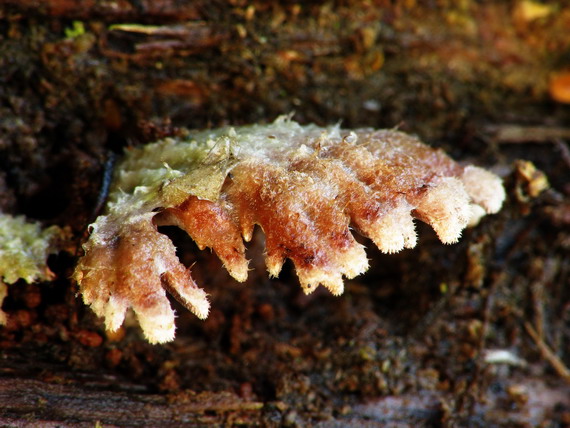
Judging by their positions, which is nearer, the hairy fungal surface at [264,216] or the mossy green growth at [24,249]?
the hairy fungal surface at [264,216]

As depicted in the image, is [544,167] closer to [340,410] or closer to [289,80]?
[289,80]

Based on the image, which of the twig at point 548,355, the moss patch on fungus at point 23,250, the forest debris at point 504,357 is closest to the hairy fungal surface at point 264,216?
the moss patch on fungus at point 23,250

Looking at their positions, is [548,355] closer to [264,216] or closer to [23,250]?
[264,216]

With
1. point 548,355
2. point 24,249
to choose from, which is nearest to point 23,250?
point 24,249

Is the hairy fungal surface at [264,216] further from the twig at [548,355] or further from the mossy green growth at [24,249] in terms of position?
the twig at [548,355]

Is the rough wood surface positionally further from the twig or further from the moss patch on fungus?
the moss patch on fungus

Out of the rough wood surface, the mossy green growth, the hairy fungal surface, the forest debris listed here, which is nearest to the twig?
the rough wood surface

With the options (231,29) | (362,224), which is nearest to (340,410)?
(362,224)
